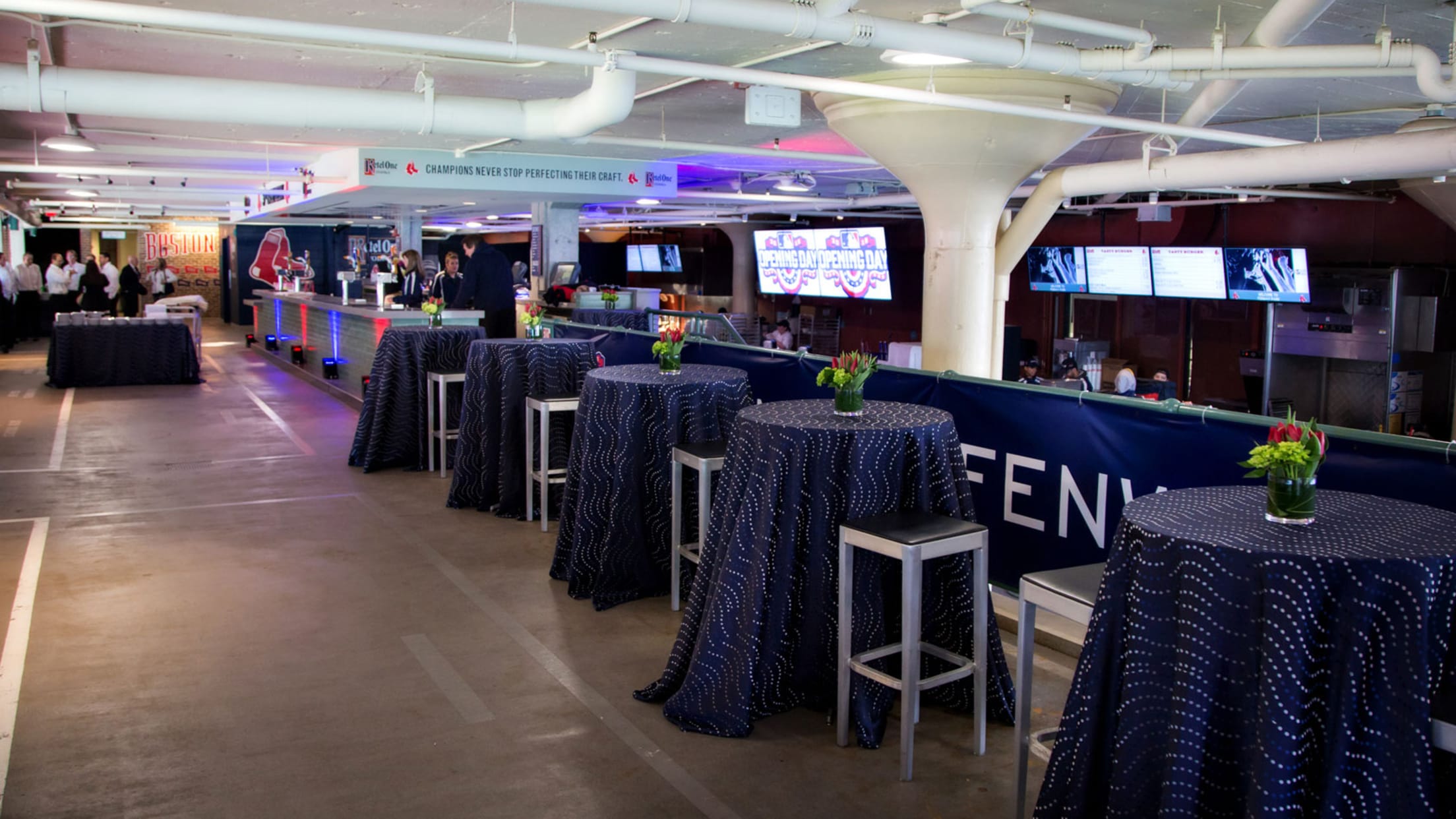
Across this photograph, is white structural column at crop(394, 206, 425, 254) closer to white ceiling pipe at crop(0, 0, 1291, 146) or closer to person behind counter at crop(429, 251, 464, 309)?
person behind counter at crop(429, 251, 464, 309)

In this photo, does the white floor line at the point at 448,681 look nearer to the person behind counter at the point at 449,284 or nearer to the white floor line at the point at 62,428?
the white floor line at the point at 62,428

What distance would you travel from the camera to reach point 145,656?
14.1ft

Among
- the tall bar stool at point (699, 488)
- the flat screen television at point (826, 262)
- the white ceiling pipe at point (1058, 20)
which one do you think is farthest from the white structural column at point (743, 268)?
the tall bar stool at point (699, 488)

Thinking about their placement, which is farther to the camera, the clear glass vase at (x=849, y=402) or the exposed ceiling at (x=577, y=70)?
the exposed ceiling at (x=577, y=70)

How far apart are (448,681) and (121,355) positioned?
36.5ft

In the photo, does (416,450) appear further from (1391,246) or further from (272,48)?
(1391,246)

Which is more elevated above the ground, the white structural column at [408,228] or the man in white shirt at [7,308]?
the white structural column at [408,228]

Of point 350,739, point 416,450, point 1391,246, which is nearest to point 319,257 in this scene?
point 416,450

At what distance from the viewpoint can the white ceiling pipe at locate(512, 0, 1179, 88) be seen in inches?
158

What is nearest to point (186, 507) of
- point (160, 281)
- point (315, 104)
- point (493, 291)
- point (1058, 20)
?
point (315, 104)

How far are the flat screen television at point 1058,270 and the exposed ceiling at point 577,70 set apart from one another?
3698mm

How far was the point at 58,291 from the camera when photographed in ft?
67.3

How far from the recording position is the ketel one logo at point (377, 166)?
11000 millimetres

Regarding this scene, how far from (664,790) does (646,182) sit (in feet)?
33.1
